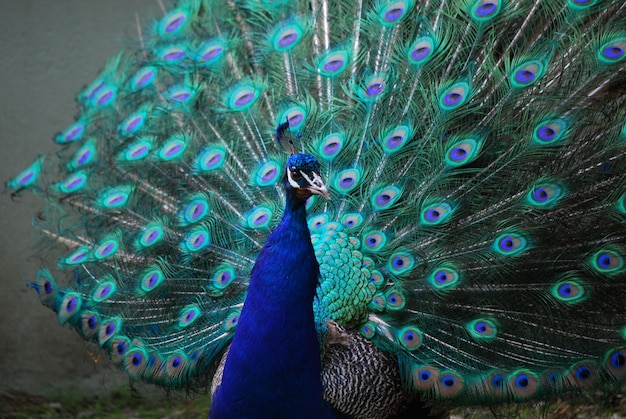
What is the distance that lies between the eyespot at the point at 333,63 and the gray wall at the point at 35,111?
1231mm

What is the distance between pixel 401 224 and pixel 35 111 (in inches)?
77.6

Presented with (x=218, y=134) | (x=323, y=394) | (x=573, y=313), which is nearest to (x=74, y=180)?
(x=218, y=134)

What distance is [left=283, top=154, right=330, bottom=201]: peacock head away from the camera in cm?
204

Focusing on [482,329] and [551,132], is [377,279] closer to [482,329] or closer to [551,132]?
[482,329]

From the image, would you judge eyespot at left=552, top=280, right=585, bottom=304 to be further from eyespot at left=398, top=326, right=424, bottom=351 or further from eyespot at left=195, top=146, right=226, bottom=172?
eyespot at left=195, top=146, right=226, bottom=172

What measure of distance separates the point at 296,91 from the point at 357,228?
527 millimetres

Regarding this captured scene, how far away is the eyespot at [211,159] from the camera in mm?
2723

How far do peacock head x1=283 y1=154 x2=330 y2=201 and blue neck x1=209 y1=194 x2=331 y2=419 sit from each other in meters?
0.12

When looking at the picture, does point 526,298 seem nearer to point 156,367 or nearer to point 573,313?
point 573,313

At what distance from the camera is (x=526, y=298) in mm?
2543

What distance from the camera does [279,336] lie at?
2.24m

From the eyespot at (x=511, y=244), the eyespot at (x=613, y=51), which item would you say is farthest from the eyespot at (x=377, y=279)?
the eyespot at (x=613, y=51)

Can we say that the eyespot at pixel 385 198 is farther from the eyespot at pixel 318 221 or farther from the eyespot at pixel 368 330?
the eyespot at pixel 368 330

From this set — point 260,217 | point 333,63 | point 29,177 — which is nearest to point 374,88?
point 333,63
